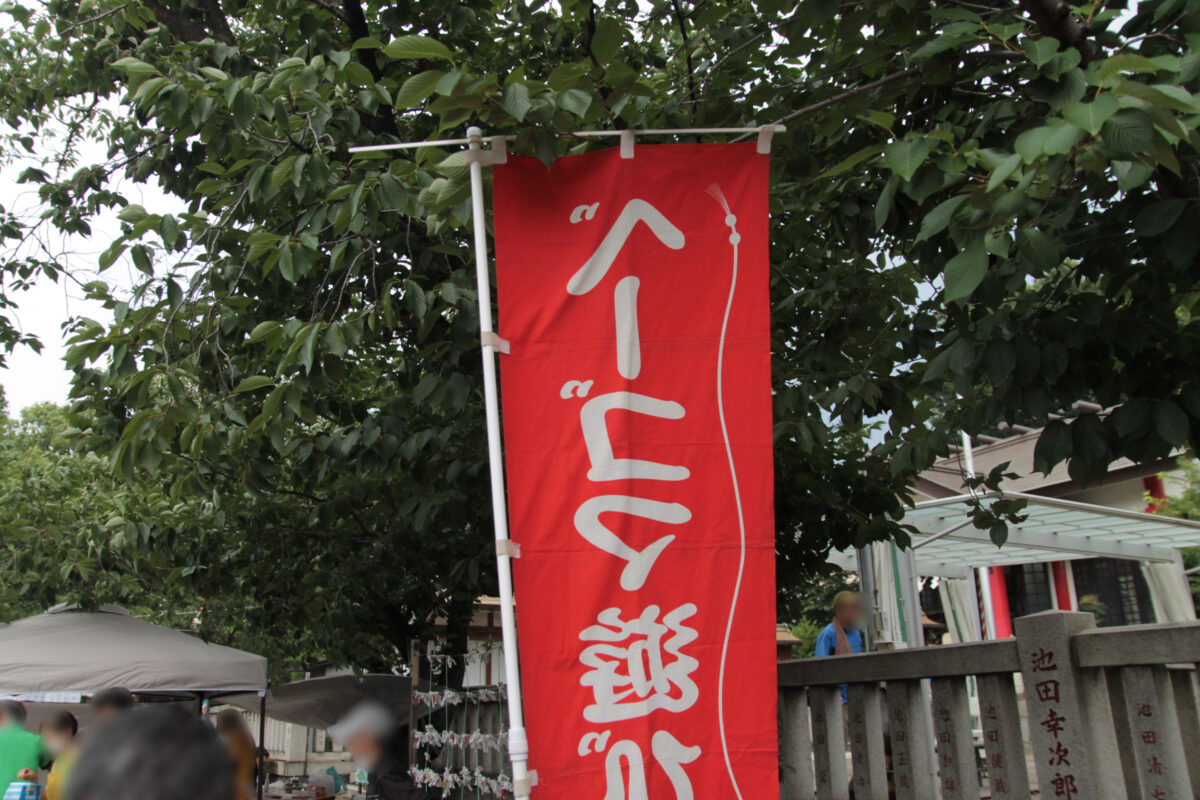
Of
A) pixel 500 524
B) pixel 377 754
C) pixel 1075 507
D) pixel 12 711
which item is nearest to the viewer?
pixel 500 524

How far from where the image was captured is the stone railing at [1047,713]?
3.46 m

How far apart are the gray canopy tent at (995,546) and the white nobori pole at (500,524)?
588cm

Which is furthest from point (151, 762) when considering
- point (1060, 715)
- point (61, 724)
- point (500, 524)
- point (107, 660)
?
point (107, 660)

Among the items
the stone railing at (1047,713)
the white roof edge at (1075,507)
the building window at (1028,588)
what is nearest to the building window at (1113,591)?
the building window at (1028,588)

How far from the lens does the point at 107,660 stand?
327 inches

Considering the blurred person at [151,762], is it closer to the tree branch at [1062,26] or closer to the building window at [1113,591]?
the tree branch at [1062,26]

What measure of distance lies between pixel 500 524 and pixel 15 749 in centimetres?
555

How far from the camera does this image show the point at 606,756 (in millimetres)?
2814

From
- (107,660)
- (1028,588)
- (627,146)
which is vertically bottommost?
(107,660)

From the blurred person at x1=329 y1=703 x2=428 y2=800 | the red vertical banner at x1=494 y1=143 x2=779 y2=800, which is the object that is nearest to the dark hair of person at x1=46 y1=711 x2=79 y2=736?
the blurred person at x1=329 y1=703 x2=428 y2=800

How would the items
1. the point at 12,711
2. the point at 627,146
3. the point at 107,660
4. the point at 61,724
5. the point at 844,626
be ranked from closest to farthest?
the point at 627,146 < the point at 61,724 < the point at 12,711 < the point at 844,626 < the point at 107,660

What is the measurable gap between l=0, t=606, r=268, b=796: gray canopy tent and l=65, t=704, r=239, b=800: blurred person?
7.66 m

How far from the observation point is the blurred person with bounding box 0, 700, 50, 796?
637cm

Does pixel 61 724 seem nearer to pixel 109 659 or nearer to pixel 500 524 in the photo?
pixel 109 659
